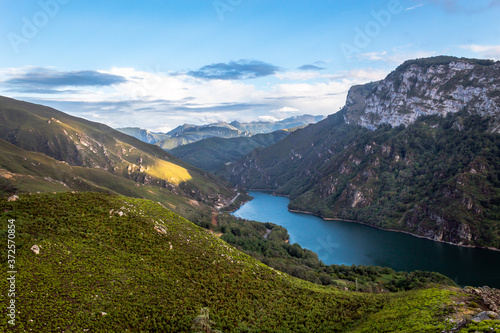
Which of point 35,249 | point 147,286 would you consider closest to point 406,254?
point 147,286

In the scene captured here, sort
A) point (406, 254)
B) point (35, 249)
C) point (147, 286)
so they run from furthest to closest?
1. point (406, 254)
2. point (147, 286)
3. point (35, 249)

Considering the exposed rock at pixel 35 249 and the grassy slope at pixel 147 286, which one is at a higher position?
the exposed rock at pixel 35 249

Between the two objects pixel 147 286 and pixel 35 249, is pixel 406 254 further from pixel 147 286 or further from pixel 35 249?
pixel 35 249

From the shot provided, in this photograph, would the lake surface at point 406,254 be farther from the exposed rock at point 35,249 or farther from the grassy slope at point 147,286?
the exposed rock at point 35,249

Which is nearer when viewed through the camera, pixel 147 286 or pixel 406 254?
pixel 147 286

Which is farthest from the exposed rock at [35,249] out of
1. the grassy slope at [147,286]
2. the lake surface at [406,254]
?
the lake surface at [406,254]

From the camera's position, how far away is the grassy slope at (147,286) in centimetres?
2841

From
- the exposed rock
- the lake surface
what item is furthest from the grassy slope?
the lake surface

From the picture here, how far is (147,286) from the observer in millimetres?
34188

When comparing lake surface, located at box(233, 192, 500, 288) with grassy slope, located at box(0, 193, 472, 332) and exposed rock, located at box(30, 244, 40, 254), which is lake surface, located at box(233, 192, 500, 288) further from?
exposed rock, located at box(30, 244, 40, 254)

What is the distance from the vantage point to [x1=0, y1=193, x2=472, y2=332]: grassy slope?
93.2 feet

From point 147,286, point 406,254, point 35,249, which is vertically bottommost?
point 406,254

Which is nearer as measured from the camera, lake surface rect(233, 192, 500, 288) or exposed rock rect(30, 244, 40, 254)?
exposed rock rect(30, 244, 40, 254)

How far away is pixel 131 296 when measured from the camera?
32.1 metres
